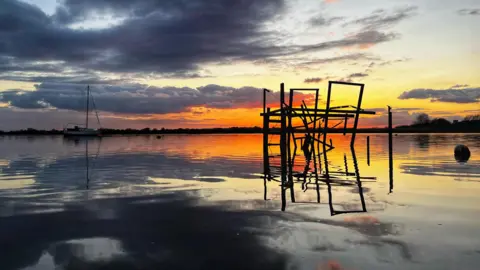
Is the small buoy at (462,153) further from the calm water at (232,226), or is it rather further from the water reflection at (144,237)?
the water reflection at (144,237)

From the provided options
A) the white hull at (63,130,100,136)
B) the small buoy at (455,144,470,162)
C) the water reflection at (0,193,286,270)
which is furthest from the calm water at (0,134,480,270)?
the white hull at (63,130,100,136)

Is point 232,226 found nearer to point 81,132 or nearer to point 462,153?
point 462,153

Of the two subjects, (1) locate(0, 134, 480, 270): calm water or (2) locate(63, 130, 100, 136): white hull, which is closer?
(1) locate(0, 134, 480, 270): calm water

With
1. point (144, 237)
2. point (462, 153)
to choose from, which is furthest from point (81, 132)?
point (144, 237)

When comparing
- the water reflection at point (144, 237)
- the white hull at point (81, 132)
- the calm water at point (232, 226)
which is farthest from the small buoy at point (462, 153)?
the white hull at point (81, 132)

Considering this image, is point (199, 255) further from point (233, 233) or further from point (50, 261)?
point (50, 261)

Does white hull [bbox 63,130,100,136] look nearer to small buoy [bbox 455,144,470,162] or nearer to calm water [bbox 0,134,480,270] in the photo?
calm water [bbox 0,134,480,270]

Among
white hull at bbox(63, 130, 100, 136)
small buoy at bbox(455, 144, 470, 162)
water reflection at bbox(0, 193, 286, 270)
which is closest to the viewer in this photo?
water reflection at bbox(0, 193, 286, 270)

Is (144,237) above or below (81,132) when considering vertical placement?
below

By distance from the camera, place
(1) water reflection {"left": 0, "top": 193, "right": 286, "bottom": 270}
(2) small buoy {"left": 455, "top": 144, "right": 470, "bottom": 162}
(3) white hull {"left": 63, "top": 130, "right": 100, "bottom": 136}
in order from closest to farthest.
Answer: (1) water reflection {"left": 0, "top": 193, "right": 286, "bottom": 270}, (2) small buoy {"left": 455, "top": 144, "right": 470, "bottom": 162}, (3) white hull {"left": 63, "top": 130, "right": 100, "bottom": 136}

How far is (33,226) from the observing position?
34.6ft

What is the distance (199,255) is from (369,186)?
11.8 m

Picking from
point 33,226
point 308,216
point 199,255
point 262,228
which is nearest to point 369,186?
point 308,216

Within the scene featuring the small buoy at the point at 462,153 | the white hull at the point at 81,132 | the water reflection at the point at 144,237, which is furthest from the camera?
the white hull at the point at 81,132
